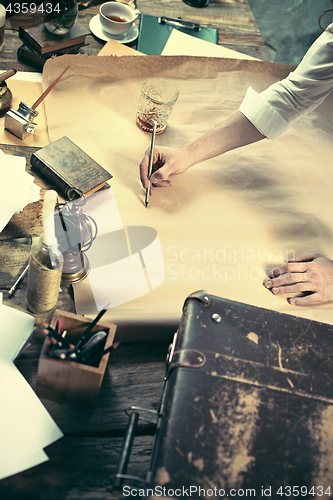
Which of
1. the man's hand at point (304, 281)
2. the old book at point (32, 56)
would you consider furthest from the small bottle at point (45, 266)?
the old book at point (32, 56)

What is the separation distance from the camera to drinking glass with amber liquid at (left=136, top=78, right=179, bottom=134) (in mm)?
1170

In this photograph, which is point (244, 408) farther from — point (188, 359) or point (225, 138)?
point (225, 138)

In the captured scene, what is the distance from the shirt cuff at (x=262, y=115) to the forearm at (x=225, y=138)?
18mm

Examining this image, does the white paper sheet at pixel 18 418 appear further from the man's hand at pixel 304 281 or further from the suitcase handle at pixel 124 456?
the man's hand at pixel 304 281

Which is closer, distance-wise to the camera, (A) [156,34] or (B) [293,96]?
(B) [293,96]

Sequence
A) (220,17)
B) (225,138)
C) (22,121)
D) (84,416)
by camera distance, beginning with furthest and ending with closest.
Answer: (220,17) < (225,138) < (22,121) < (84,416)

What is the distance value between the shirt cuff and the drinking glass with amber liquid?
0.72 feet

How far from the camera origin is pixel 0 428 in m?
0.63

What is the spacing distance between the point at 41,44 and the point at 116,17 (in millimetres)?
353

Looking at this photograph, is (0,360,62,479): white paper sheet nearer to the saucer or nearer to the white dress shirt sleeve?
the white dress shirt sleeve

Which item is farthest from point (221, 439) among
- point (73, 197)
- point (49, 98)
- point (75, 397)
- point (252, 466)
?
point (49, 98)

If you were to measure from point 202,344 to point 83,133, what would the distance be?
78 centimetres

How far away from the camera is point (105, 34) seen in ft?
4.61

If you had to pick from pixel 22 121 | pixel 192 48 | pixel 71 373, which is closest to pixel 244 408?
pixel 71 373
